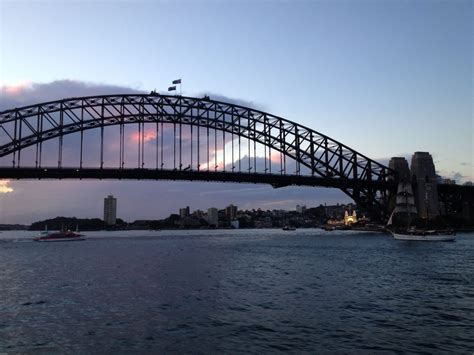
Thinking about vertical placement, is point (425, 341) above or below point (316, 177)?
below

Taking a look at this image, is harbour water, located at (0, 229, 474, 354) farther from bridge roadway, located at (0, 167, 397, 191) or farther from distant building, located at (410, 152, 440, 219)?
distant building, located at (410, 152, 440, 219)

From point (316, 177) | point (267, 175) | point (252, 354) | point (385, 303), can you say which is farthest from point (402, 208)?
point (252, 354)

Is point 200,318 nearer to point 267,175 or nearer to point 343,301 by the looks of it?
point 343,301

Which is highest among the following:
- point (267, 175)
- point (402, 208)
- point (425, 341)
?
point (267, 175)

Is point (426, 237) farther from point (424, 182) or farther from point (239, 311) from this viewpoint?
point (239, 311)

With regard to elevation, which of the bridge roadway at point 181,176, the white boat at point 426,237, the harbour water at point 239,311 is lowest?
the harbour water at point 239,311

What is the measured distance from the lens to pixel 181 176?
268 ft

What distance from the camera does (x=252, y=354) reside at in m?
12.3

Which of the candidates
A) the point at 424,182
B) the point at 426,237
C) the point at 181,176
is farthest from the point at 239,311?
the point at 424,182

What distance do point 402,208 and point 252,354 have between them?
95658mm

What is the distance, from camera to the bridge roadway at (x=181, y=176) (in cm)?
7281

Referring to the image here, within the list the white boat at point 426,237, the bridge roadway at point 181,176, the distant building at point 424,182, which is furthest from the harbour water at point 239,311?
the distant building at point 424,182

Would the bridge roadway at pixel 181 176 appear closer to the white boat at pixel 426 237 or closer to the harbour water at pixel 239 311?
the white boat at pixel 426 237

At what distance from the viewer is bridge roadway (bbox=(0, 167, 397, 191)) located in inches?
2867
